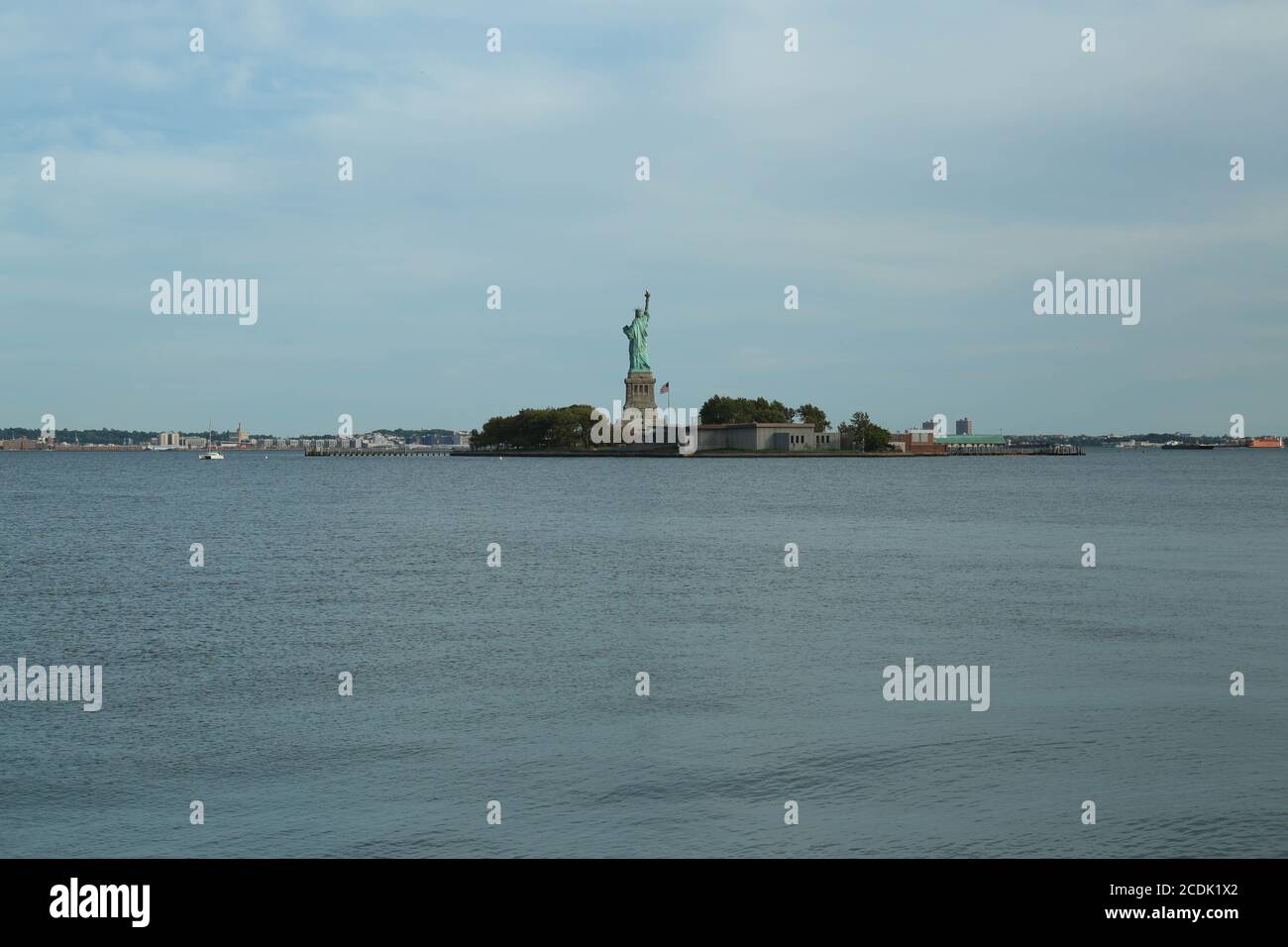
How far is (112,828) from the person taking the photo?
15.5 metres

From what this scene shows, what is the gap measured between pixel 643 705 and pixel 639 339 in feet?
574

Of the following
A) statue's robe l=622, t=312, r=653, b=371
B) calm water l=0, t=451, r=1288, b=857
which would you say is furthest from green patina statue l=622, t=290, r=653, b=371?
calm water l=0, t=451, r=1288, b=857

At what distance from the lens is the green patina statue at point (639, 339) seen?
7672 inches

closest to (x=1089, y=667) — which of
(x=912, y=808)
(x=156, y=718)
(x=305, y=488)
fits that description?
(x=912, y=808)

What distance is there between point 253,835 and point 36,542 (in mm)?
52542

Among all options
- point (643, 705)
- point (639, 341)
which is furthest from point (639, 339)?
point (643, 705)

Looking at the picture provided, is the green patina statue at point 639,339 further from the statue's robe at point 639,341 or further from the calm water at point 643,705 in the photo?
the calm water at point 643,705

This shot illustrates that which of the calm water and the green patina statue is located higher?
the green patina statue

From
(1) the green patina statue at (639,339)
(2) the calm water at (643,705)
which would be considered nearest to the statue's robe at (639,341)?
(1) the green patina statue at (639,339)

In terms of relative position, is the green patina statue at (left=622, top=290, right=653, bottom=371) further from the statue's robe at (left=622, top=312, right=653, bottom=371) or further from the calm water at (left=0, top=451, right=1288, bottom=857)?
the calm water at (left=0, top=451, right=1288, bottom=857)

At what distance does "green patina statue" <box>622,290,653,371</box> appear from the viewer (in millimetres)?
194875

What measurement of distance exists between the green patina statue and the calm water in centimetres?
14070
